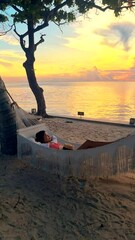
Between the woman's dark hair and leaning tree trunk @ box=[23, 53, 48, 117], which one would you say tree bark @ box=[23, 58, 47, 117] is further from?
the woman's dark hair

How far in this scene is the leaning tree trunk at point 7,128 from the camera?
5.71m

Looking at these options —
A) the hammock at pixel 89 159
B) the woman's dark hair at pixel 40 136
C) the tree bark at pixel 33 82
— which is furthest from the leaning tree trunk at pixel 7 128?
the tree bark at pixel 33 82

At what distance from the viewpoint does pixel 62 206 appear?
3.94m

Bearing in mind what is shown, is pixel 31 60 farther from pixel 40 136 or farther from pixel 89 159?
pixel 89 159

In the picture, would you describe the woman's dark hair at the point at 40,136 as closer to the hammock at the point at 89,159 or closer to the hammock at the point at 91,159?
the hammock at the point at 89,159

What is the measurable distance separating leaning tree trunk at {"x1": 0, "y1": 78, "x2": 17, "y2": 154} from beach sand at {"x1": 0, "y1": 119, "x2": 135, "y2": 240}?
1.80 ft

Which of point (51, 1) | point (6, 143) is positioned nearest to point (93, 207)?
point (6, 143)

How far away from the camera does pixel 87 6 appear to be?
12.4 m

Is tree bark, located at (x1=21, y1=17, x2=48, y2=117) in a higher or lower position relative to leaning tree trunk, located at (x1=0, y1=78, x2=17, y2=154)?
higher

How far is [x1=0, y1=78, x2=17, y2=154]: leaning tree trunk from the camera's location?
18.7 feet

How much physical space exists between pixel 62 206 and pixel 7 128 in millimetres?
2374

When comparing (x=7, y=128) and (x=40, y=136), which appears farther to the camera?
(x=40, y=136)

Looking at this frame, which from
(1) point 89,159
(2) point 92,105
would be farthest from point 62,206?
(2) point 92,105

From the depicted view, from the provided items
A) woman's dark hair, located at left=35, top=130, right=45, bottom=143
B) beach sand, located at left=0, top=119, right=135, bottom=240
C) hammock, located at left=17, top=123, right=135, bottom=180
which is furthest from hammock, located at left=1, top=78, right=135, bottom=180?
woman's dark hair, located at left=35, top=130, right=45, bottom=143
